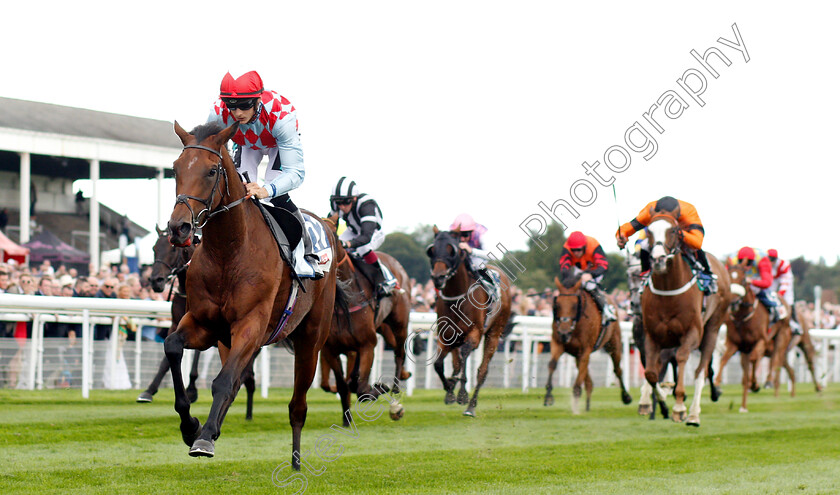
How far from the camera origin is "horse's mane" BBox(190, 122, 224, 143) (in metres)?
5.06

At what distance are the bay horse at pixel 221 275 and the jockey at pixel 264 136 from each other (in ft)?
0.82

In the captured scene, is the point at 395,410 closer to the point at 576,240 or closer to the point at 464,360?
the point at 464,360

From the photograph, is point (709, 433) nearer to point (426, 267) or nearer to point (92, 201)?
point (92, 201)

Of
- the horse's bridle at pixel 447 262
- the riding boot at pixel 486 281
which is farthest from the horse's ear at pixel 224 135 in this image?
the riding boot at pixel 486 281

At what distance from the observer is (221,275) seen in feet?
17.3

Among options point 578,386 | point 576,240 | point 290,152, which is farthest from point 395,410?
point 576,240

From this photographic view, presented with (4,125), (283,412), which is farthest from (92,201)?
(283,412)

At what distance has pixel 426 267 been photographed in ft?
123

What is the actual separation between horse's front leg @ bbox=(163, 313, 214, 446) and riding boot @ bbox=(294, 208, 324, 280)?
0.96 metres

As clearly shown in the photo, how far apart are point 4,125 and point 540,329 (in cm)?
1622

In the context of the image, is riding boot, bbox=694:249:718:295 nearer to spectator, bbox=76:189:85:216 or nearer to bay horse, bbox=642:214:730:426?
bay horse, bbox=642:214:730:426

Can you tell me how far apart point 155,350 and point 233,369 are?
724cm

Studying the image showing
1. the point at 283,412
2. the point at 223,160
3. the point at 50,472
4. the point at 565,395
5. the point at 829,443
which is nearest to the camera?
the point at 223,160

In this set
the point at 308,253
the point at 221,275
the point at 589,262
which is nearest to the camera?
the point at 221,275
